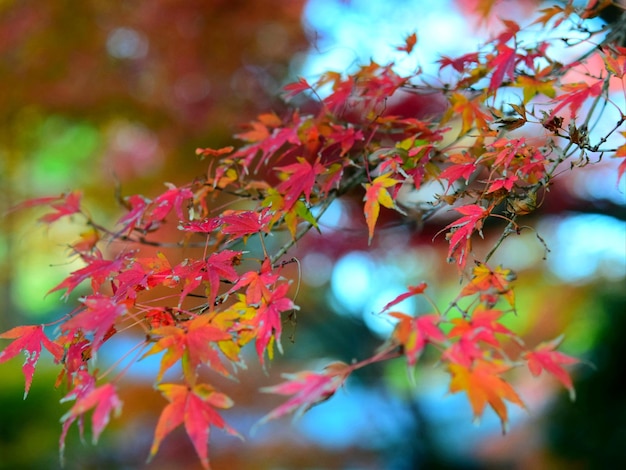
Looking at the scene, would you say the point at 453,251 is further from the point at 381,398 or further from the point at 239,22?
the point at 381,398

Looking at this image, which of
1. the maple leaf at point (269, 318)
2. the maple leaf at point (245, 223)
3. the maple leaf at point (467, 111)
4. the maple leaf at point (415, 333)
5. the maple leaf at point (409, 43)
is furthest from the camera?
the maple leaf at point (409, 43)

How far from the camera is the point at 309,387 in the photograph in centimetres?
67

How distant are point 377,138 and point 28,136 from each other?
11.0ft

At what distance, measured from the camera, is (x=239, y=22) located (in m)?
2.44

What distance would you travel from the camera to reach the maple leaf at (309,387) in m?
0.63

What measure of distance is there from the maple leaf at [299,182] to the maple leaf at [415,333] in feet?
0.97

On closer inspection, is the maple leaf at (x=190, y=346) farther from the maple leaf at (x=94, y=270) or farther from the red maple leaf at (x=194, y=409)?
the maple leaf at (x=94, y=270)

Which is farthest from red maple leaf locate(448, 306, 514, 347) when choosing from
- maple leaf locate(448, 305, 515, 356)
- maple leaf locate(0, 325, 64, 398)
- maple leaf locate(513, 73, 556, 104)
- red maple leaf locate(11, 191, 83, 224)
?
red maple leaf locate(11, 191, 83, 224)

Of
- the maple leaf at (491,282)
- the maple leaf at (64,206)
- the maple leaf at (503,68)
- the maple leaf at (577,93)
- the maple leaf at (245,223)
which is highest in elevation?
the maple leaf at (503,68)

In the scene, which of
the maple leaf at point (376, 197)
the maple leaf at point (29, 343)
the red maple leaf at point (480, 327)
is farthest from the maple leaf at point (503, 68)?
the maple leaf at point (29, 343)

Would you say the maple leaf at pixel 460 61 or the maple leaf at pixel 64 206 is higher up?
the maple leaf at pixel 460 61

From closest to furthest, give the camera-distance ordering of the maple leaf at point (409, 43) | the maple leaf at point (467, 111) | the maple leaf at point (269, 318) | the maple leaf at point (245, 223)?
the maple leaf at point (269, 318)
the maple leaf at point (245, 223)
the maple leaf at point (467, 111)
the maple leaf at point (409, 43)

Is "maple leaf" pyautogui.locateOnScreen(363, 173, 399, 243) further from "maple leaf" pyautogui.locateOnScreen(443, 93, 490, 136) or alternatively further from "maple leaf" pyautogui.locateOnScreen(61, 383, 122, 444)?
"maple leaf" pyautogui.locateOnScreen(61, 383, 122, 444)

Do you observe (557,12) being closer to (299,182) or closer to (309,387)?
(299,182)
